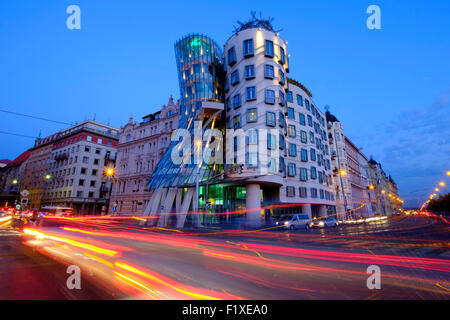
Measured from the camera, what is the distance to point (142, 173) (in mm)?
45469

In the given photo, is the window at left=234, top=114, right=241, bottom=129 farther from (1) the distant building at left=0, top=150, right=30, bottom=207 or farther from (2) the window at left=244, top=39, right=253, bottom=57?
(1) the distant building at left=0, top=150, right=30, bottom=207

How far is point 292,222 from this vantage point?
2638 centimetres

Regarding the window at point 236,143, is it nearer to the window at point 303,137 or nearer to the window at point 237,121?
the window at point 237,121

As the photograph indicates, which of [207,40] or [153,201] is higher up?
[207,40]

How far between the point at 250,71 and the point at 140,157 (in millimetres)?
29743

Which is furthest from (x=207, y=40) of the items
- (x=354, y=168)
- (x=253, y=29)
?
(x=354, y=168)

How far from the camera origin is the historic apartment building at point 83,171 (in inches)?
2258

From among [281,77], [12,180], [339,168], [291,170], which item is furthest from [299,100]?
[12,180]

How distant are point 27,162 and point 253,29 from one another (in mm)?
91199

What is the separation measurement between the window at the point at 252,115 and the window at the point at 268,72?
548 centimetres

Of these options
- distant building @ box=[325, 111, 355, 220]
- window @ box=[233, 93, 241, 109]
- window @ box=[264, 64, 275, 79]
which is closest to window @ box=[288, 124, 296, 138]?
window @ box=[264, 64, 275, 79]

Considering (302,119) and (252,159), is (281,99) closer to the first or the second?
(302,119)

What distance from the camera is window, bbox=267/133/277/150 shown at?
30453mm

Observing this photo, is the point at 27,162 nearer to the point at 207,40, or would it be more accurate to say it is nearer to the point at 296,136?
the point at 207,40
